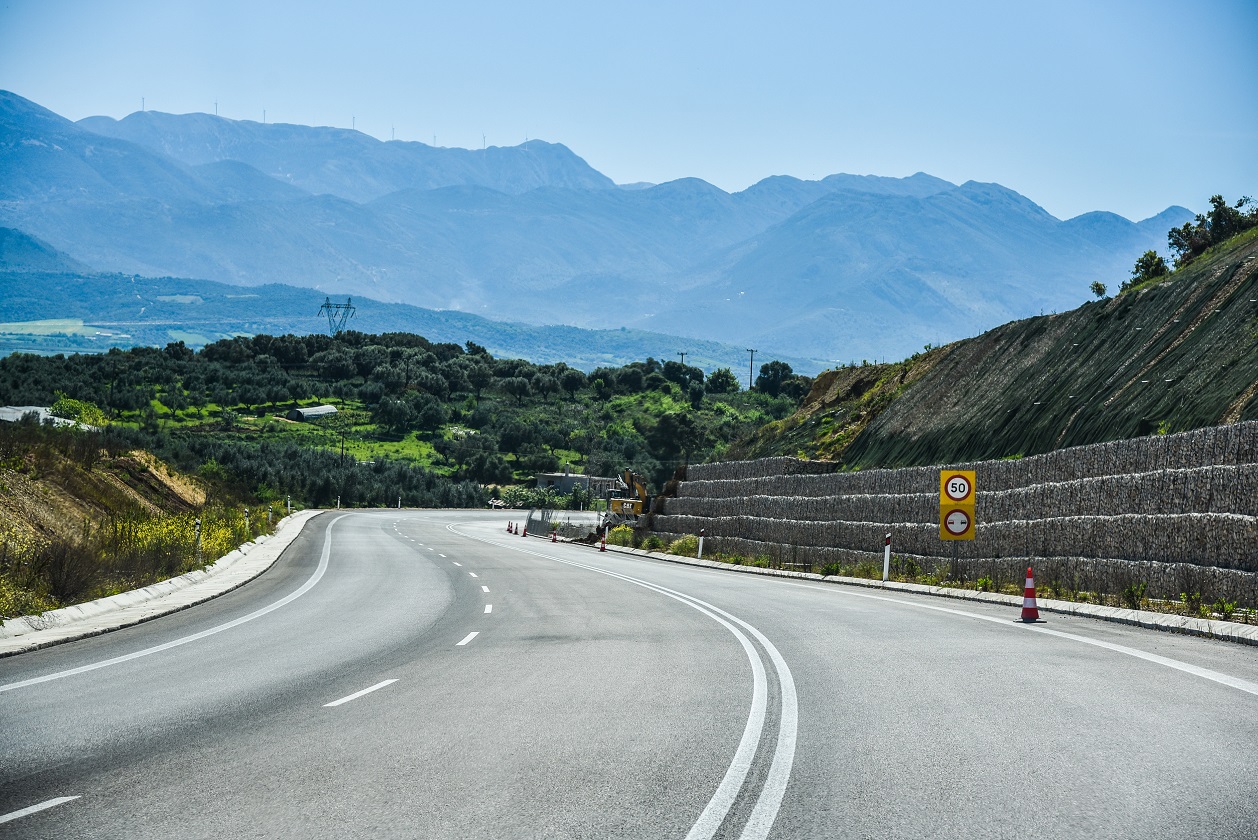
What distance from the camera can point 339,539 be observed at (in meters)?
53.4

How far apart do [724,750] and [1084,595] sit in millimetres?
13711

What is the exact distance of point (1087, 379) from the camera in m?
30.1

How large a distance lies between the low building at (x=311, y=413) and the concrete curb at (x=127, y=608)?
102 metres

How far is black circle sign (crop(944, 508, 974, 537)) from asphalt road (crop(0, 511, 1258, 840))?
22.0 feet

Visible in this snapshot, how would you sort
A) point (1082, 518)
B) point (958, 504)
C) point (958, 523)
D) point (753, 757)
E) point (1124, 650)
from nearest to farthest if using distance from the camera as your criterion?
point (753, 757), point (1124, 650), point (1082, 518), point (958, 523), point (958, 504)

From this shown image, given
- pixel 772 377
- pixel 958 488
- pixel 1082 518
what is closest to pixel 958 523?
pixel 958 488

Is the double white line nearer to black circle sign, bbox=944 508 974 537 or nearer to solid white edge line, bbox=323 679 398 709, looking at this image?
solid white edge line, bbox=323 679 398 709

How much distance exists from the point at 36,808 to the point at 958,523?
2062 cm

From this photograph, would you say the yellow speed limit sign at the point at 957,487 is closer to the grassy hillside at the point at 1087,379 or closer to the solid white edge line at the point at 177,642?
the grassy hillside at the point at 1087,379

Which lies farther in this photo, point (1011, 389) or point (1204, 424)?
point (1011, 389)

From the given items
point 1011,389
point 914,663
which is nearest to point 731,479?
point 1011,389

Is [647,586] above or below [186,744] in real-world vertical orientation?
above

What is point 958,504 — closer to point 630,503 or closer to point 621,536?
point 621,536

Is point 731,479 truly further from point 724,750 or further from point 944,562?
point 724,750
